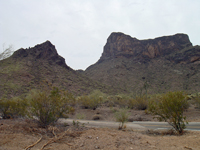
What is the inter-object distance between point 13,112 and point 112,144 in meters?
9.50

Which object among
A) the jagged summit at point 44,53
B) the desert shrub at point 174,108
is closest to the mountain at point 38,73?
the jagged summit at point 44,53

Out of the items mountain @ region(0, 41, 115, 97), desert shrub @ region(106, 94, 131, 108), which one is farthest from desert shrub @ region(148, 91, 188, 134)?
mountain @ region(0, 41, 115, 97)

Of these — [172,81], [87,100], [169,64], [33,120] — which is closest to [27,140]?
[33,120]

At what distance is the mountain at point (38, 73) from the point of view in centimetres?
3564

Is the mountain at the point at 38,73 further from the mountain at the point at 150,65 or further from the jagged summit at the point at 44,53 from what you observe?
the mountain at the point at 150,65

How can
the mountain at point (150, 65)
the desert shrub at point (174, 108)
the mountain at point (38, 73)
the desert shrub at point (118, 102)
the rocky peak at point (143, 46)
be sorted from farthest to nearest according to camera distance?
1. the rocky peak at point (143, 46)
2. the mountain at point (150, 65)
3. the mountain at point (38, 73)
4. the desert shrub at point (118, 102)
5. the desert shrub at point (174, 108)

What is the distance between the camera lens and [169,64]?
7588 cm

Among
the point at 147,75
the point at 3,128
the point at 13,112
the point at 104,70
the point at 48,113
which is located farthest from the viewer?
the point at 104,70

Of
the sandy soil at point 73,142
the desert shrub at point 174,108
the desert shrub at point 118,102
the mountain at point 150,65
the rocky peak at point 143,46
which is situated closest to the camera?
the sandy soil at point 73,142

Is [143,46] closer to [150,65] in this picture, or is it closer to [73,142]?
[150,65]

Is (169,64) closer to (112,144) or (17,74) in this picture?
(17,74)

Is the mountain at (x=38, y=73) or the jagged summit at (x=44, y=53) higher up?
the jagged summit at (x=44, y=53)

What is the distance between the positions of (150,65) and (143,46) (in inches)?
883

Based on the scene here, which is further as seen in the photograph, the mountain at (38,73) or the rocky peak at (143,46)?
the rocky peak at (143,46)
